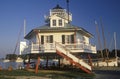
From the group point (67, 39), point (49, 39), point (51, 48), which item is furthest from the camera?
point (49, 39)

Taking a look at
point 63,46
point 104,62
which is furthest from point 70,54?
point 104,62

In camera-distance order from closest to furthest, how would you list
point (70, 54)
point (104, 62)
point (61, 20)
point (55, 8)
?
1. point (70, 54)
2. point (61, 20)
3. point (55, 8)
4. point (104, 62)

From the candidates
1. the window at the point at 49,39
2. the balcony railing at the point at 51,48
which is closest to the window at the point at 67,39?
the window at the point at 49,39

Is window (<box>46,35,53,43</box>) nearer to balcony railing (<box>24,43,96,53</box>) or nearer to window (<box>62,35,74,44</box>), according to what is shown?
window (<box>62,35,74,44</box>)

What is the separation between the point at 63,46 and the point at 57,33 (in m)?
4.25

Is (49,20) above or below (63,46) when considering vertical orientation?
above

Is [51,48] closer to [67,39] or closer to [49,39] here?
[49,39]

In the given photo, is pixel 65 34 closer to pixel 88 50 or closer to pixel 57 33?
pixel 57 33

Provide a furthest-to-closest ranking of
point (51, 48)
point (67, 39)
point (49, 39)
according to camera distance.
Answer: point (49, 39), point (67, 39), point (51, 48)

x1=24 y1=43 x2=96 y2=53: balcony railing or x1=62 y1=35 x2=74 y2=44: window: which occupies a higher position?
x1=62 y1=35 x2=74 y2=44: window

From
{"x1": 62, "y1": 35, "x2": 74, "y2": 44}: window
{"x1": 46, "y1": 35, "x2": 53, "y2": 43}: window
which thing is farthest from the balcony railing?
{"x1": 46, "y1": 35, "x2": 53, "y2": 43}: window

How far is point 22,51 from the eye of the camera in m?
45.0

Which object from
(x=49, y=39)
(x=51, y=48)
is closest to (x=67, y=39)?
(x=49, y=39)

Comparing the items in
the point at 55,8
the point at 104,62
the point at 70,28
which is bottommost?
the point at 104,62
